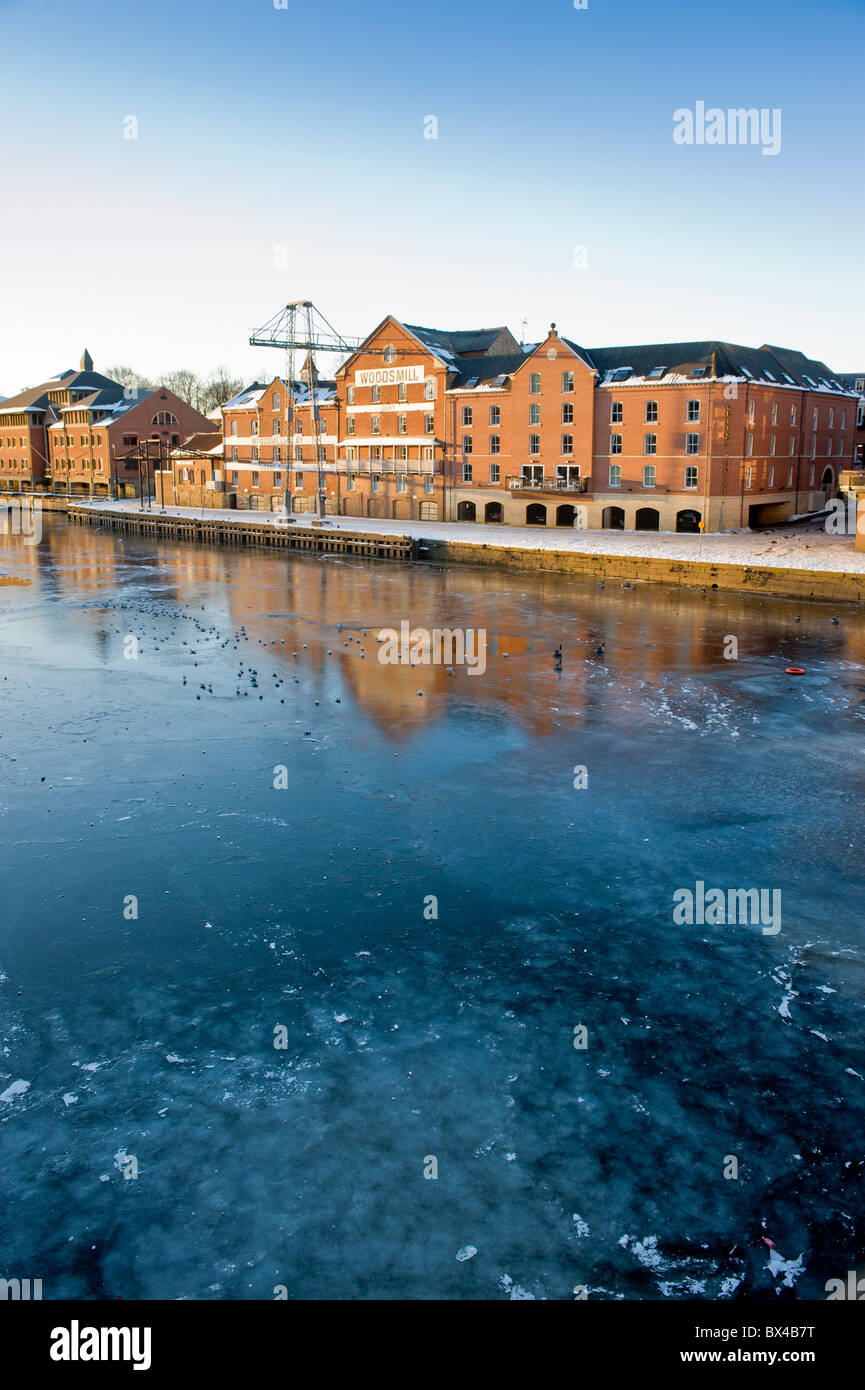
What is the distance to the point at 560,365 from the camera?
54062 millimetres

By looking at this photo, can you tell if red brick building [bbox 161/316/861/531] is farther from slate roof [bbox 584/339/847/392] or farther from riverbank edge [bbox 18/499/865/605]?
riverbank edge [bbox 18/499/865/605]

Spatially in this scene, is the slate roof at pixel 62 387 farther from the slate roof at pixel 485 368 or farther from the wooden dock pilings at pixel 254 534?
the slate roof at pixel 485 368

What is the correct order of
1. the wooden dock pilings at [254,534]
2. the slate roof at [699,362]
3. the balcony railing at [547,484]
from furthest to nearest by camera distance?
1. the balcony railing at [547,484]
2. the wooden dock pilings at [254,534]
3. the slate roof at [699,362]

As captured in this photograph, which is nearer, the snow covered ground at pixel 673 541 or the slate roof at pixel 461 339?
the snow covered ground at pixel 673 541

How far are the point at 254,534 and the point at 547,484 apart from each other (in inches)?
770

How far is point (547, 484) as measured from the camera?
55.3m

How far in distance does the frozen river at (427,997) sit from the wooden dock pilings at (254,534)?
107 ft

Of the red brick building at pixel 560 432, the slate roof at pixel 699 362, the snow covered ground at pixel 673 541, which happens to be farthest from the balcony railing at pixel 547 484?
the slate roof at pixel 699 362

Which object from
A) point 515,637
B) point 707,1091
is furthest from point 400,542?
point 707,1091

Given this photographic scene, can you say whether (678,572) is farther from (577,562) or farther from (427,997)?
(427,997)

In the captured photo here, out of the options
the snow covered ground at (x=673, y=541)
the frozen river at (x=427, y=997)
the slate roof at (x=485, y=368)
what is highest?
the slate roof at (x=485, y=368)

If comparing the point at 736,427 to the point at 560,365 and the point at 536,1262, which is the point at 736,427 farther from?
the point at 536,1262

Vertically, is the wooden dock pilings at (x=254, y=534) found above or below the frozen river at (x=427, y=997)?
above

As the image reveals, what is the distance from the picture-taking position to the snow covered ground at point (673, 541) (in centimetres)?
4038
